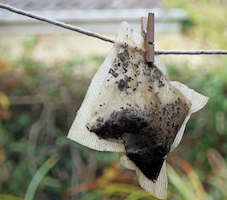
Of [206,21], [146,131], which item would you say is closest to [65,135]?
[146,131]

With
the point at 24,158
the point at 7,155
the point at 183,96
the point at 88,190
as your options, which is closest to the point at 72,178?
the point at 88,190

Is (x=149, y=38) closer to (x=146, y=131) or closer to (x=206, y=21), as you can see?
(x=146, y=131)

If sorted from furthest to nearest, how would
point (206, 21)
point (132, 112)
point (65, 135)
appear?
→ point (206, 21) → point (65, 135) → point (132, 112)

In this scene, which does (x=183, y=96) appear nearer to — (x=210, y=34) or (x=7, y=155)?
(x=7, y=155)

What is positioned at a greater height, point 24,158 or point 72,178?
point 24,158

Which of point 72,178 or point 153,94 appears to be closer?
point 153,94

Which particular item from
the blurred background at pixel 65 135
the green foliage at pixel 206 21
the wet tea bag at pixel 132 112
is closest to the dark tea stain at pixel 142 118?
the wet tea bag at pixel 132 112

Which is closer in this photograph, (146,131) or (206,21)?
(146,131)

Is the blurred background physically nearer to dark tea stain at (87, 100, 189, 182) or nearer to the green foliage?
the green foliage

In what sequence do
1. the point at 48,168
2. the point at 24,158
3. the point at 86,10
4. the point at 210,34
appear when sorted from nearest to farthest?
the point at 48,168 → the point at 24,158 → the point at 210,34 → the point at 86,10
